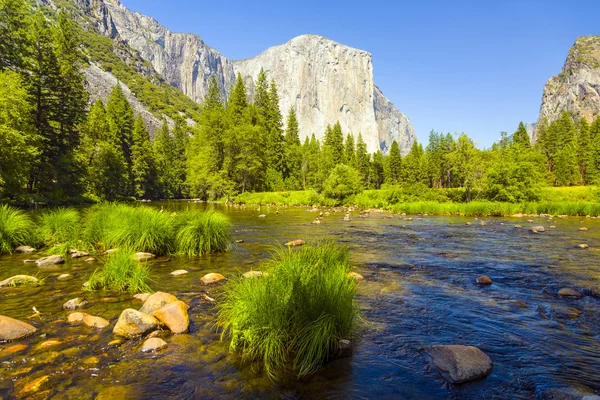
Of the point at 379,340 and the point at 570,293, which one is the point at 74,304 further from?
the point at 570,293

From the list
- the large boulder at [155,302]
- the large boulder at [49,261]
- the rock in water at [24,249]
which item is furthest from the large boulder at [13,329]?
the rock in water at [24,249]

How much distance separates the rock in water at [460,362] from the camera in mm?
4891

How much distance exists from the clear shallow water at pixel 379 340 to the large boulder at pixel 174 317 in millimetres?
202

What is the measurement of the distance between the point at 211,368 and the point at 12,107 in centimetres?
2917

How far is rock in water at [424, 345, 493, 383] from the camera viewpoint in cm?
489

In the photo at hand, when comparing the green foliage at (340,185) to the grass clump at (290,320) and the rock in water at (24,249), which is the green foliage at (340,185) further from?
the grass clump at (290,320)

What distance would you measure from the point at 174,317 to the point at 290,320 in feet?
8.27

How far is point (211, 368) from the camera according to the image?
508cm

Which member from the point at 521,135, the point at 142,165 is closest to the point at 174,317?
the point at 142,165

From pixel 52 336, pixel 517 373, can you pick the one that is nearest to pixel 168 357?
pixel 52 336

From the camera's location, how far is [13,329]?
5906mm

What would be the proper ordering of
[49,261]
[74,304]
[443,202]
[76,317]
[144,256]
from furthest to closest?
[443,202] → [144,256] → [49,261] → [74,304] → [76,317]

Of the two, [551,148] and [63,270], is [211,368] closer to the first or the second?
[63,270]

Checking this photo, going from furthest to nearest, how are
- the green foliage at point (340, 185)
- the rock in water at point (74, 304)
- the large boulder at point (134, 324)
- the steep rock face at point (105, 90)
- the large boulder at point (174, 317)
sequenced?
the steep rock face at point (105, 90), the green foliage at point (340, 185), the rock in water at point (74, 304), the large boulder at point (174, 317), the large boulder at point (134, 324)
